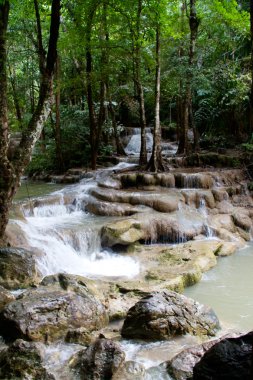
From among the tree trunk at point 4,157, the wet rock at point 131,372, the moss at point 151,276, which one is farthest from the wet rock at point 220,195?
the wet rock at point 131,372

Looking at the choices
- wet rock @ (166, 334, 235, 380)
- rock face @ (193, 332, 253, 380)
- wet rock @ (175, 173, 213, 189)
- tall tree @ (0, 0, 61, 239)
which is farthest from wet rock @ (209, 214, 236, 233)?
rock face @ (193, 332, 253, 380)

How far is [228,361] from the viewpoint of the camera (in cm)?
324

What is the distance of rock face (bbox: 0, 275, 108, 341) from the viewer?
5062mm

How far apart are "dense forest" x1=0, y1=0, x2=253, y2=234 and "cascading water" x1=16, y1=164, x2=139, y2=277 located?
1887 mm

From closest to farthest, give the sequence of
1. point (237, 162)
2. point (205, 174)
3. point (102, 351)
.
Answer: point (102, 351) < point (205, 174) < point (237, 162)

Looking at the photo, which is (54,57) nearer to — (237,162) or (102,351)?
(102,351)

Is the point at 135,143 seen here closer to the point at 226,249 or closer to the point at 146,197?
the point at 146,197

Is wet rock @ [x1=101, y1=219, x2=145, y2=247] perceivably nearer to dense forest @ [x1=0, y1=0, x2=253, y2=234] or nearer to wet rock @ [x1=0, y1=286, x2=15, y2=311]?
dense forest @ [x1=0, y1=0, x2=253, y2=234]

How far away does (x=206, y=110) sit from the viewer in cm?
1923

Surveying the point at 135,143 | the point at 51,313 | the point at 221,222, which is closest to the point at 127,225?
the point at 221,222

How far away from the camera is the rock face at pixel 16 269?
22.1 ft

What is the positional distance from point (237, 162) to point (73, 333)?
11.4m

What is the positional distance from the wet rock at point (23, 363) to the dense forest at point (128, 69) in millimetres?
2857

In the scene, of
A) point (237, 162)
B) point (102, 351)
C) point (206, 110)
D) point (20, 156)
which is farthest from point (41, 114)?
point (206, 110)
